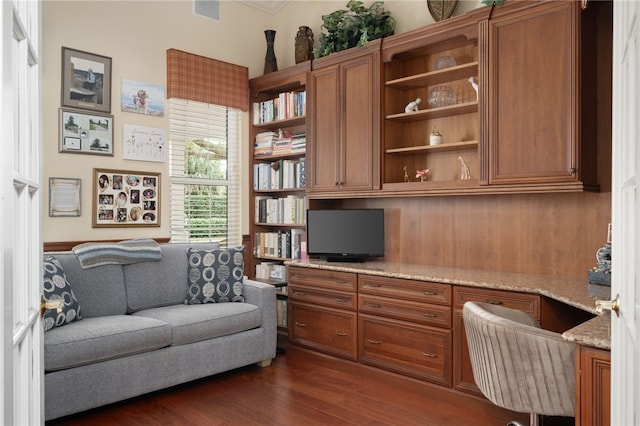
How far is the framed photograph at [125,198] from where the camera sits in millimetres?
4129

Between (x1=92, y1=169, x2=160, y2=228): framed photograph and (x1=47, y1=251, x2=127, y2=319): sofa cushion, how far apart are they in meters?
0.66

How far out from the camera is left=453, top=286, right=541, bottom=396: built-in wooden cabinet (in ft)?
10.2

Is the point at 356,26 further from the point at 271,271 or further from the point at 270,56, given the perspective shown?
the point at 271,271

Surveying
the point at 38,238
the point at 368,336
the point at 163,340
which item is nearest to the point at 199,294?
the point at 163,340

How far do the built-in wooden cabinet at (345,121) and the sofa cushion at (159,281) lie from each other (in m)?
1.32

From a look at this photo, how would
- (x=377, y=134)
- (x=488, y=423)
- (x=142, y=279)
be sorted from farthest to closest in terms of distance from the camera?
(x=377, y=134)
(x=142, y=279)
(x=488, y=423)

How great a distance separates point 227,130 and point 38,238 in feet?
12.6

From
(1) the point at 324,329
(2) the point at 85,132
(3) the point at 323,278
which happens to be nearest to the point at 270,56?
(2) the point at 85,132

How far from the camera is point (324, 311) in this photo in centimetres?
418

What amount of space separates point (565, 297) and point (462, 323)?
31.9 inches

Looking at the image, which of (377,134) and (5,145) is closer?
(5,145)

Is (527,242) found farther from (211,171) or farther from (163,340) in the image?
(211,171)

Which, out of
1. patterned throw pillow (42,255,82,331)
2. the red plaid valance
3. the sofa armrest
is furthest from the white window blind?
patterned throw pillow (42,255,82,331)

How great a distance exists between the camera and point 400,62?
166 inches
